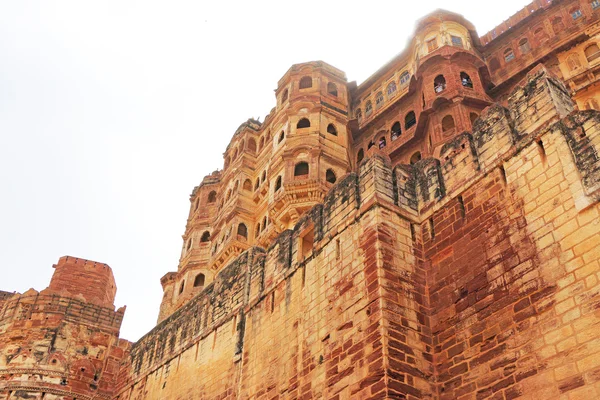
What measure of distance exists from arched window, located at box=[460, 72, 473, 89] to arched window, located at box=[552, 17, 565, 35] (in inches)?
140

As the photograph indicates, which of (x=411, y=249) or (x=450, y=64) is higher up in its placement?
(x=450, y=64)

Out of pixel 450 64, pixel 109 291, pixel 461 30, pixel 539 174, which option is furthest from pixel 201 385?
pixel 461 30

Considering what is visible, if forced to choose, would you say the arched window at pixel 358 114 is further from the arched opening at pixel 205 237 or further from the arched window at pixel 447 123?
the arched opening at pixel 205 237

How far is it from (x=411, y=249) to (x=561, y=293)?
278cm

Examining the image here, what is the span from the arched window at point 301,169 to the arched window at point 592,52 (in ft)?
34.4

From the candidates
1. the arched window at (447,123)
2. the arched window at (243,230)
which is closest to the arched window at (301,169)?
the arched window at (243,230)

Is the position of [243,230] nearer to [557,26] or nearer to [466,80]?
[466,80]

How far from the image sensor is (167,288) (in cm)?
3152

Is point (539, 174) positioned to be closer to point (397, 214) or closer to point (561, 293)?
point (561, 293)

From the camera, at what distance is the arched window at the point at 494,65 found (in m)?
24.2

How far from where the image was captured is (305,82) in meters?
28.1

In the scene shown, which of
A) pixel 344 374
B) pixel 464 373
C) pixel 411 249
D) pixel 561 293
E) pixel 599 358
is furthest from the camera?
pixel 411 249

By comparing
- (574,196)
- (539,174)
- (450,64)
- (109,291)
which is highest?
(450,64)

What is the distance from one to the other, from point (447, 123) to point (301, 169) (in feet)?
19.1
